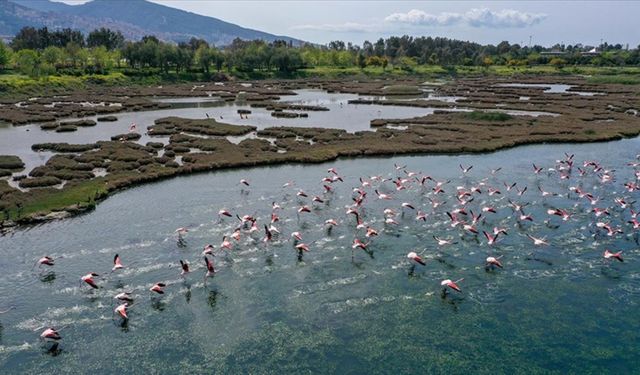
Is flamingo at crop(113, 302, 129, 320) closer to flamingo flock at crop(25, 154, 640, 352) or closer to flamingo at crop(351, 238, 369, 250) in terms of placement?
flamingo flock at crop(25, 154, 640, 352)

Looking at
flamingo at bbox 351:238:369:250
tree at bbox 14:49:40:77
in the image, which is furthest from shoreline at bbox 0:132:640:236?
tree at bbox 14:49:40:77

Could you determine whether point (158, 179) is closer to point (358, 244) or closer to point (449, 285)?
point (358, 244)

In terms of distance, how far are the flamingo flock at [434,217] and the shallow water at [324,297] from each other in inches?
10.4

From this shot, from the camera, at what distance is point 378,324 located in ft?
74.4

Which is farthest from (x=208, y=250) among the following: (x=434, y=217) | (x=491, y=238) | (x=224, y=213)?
(x=491, y=238)

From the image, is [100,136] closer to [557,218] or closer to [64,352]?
[64,352]

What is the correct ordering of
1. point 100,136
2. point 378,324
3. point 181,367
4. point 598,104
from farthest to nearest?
1. point 598,104
2. point 100,136
3. point 378,324
4. point 181,367

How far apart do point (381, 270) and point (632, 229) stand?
18.5 m

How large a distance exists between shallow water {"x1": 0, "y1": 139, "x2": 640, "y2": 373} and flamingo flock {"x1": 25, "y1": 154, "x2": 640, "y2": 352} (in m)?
0.26

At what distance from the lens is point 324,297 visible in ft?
80.8

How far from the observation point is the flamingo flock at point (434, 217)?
92.3ft

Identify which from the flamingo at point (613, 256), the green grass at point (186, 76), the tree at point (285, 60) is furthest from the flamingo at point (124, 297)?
the tree at point (285, 60)

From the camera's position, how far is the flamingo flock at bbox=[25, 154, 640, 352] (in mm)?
28141

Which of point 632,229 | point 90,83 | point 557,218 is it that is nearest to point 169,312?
point 557,218
